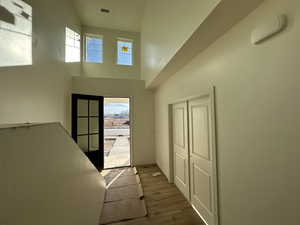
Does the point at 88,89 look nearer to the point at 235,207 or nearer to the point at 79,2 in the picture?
the point at 79,2

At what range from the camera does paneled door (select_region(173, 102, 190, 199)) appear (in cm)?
242

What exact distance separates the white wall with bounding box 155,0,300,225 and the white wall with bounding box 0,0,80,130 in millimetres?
2528

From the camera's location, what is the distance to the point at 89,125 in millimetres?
3617

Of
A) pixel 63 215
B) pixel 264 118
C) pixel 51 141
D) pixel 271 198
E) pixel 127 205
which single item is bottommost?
pixel 127 205

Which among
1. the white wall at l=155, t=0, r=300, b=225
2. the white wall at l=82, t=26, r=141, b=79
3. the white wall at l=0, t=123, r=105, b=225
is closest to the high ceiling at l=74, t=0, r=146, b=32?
the white wall at l=82, t=26, r=141, b=79

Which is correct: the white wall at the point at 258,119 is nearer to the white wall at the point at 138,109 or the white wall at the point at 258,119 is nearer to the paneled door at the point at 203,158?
the paneled door at the point at 203,158

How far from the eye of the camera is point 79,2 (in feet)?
12.1

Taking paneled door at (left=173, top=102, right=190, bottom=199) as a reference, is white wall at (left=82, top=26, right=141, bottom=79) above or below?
above

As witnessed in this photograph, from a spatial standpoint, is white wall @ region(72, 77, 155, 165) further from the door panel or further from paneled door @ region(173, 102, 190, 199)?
the door panel

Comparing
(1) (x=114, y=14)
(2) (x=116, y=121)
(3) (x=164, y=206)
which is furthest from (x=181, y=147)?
(2) (x=116, y=121)

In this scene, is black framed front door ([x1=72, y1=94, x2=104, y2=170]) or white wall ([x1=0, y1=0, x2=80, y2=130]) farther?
black framed front door ([x1=72, y1=94, x2=104, y2=170])

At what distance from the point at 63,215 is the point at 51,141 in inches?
22.2

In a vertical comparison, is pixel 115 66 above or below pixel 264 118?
above

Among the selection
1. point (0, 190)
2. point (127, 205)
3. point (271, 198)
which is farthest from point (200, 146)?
point (0, 190)
